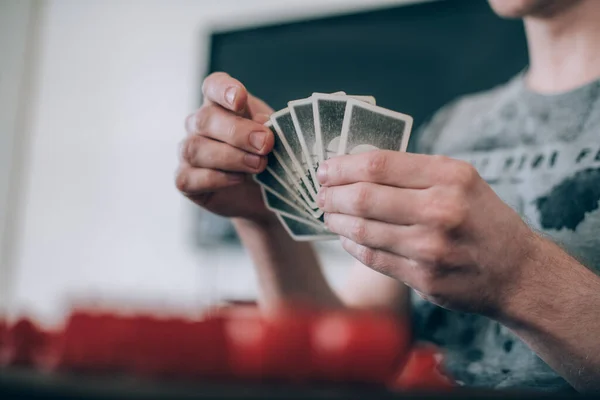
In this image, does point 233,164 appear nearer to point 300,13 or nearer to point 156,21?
point 300,13

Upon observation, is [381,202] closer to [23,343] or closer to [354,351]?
[354,351]

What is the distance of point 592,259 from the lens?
0.62 m

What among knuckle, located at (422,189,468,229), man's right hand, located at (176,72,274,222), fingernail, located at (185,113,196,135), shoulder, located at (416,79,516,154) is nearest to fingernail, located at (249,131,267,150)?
man's right hand, located at (176,72,274,222)

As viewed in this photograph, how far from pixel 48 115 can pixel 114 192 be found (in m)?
0.71

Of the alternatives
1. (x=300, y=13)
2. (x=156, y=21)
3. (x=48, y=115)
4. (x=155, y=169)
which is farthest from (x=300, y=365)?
(x=48, y=115)

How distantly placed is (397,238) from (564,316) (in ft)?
0.68

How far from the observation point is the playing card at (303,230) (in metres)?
0.70

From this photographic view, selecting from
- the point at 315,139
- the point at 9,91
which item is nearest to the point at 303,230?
the point at 315,139

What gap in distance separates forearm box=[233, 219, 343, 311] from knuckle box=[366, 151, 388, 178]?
1.15 ft

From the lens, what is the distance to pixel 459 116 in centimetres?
107

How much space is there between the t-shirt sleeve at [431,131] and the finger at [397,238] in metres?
0.54

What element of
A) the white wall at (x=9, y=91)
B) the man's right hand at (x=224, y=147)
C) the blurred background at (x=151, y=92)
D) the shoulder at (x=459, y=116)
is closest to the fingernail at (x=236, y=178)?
the man's right hand at (x=224, y=147)

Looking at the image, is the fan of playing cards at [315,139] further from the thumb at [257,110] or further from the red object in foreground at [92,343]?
the red object in foreground at [92,343]

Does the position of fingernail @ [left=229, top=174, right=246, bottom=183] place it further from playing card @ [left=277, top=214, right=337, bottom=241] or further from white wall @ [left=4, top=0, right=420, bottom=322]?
white wall @ [left=4, top=0, right=420, bottom=322]
